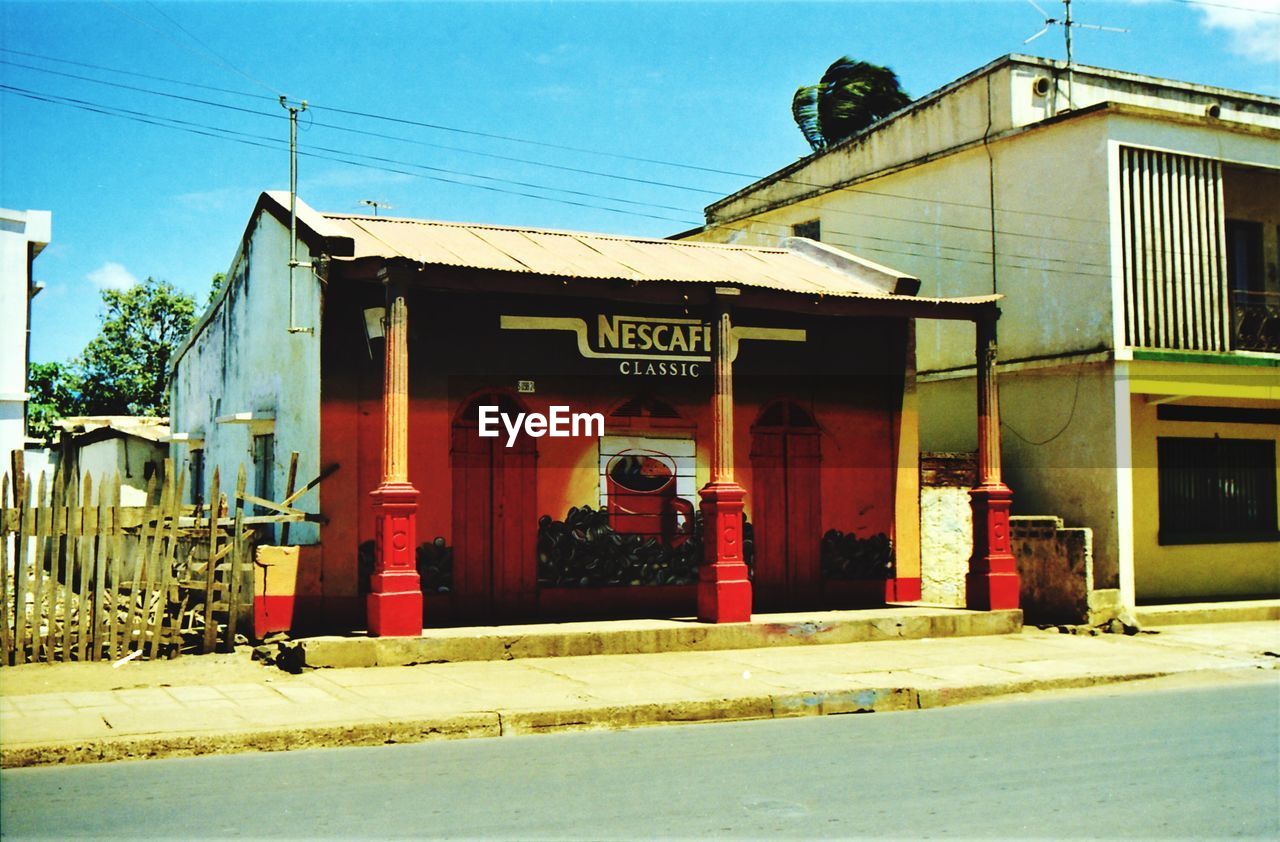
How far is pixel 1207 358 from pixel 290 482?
12.3 m

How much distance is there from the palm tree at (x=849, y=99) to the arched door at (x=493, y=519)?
21010mm

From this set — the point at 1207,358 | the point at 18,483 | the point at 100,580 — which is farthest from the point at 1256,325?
the point at 18,483

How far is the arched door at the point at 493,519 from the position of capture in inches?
522

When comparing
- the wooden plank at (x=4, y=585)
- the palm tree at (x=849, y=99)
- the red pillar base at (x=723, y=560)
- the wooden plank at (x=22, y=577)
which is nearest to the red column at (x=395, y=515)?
the wooden plank at (x=22, y=577)

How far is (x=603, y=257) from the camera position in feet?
48.4

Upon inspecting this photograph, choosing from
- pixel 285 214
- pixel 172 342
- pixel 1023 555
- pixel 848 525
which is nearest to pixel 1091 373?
pixel 1023 555

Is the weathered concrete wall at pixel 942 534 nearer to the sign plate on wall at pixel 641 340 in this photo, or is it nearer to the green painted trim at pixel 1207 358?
the green painted trim at pixel 1207 358

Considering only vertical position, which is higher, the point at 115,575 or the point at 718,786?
the point at 115,575

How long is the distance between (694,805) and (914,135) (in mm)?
16004

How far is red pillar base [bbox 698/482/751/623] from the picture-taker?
12.8m

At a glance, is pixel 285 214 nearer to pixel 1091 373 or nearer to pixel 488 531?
pixel 488 531

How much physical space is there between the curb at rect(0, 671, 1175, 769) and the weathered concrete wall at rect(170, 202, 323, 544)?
4.74 meters

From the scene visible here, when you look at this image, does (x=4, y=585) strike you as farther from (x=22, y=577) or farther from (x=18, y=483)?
(x=18, y=483)

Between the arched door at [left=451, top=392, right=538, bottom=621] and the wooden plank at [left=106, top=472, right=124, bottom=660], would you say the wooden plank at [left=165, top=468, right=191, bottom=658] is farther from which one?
the arched door at [left=451, top=392, right=538, bottom=621]
